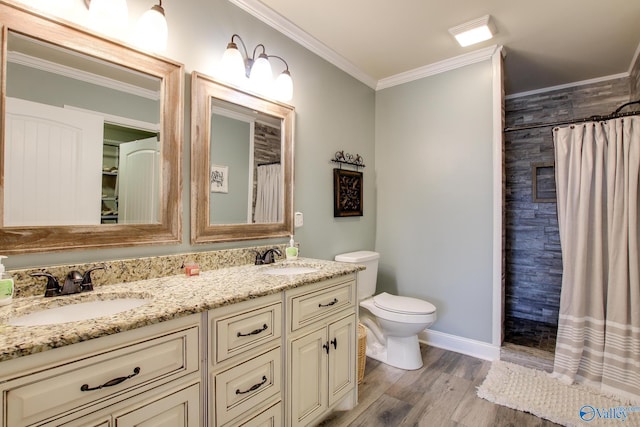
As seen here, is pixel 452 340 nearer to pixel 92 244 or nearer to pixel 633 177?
pixel 633 177

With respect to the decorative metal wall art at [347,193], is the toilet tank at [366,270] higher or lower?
lower

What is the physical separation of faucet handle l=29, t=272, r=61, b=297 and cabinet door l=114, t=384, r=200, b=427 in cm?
55

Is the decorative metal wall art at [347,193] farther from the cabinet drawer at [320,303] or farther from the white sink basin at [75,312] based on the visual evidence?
the white sink basin at [75,312]

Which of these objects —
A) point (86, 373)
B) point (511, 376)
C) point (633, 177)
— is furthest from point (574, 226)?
point (86, 373)

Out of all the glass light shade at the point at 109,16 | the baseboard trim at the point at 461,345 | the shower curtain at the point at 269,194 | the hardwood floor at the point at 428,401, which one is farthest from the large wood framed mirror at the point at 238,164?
the baseboard trim at the point at 461,345

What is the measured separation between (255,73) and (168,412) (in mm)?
1718

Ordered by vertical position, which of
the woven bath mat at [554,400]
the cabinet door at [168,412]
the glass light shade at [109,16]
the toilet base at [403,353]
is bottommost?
the woven bath mat at [554,400]

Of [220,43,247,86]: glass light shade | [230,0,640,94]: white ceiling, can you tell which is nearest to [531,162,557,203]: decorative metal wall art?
[230,0,640,94]: white ceiling

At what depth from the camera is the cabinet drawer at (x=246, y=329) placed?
1.14 m

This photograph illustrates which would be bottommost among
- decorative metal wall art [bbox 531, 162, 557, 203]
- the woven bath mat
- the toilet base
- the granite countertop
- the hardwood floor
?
the hardwood floor

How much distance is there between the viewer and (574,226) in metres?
2.15

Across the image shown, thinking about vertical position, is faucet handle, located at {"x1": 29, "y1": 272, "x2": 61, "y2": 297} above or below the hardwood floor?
above

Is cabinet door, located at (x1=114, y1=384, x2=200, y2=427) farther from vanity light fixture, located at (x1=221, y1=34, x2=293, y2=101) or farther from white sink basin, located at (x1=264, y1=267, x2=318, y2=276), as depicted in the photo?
vanity light fixture, located at (x1=221, y1=34, x2=293, y2=101)

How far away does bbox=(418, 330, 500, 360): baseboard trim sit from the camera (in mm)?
2463
